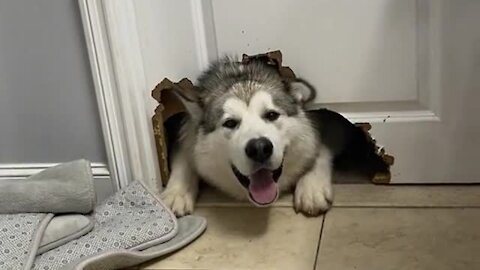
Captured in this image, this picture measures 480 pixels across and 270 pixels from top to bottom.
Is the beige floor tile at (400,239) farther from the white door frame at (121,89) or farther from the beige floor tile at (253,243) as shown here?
the white door frame at (121,89)

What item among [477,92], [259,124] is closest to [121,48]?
[259,124]

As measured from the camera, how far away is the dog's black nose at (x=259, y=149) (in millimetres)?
1589

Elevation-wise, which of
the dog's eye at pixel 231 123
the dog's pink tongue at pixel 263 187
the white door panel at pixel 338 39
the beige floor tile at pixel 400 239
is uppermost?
the white door panel at pixel 338 39

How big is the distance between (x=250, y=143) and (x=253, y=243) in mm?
242

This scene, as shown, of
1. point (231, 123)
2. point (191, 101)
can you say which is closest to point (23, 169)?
point (191, 101)

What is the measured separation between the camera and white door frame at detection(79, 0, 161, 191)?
166cm

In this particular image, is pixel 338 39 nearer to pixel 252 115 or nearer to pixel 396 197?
pixel 252 115

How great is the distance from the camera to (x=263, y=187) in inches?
67.0

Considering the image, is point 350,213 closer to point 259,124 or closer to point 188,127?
point 259,124

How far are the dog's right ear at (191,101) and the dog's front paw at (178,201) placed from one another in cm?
20

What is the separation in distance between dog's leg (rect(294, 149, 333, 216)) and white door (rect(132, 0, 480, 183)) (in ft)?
0.53

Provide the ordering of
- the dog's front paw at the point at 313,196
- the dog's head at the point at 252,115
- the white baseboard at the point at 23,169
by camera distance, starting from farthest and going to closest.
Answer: the white baseboard at the point at 23,169
the dog's front paw at the point at 313,196
the dog's head at the point at 252,115

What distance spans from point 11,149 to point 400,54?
1061mm

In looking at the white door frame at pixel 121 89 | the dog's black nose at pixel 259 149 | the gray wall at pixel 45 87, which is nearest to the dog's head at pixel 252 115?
the dog's black nose at pixel 259 149
